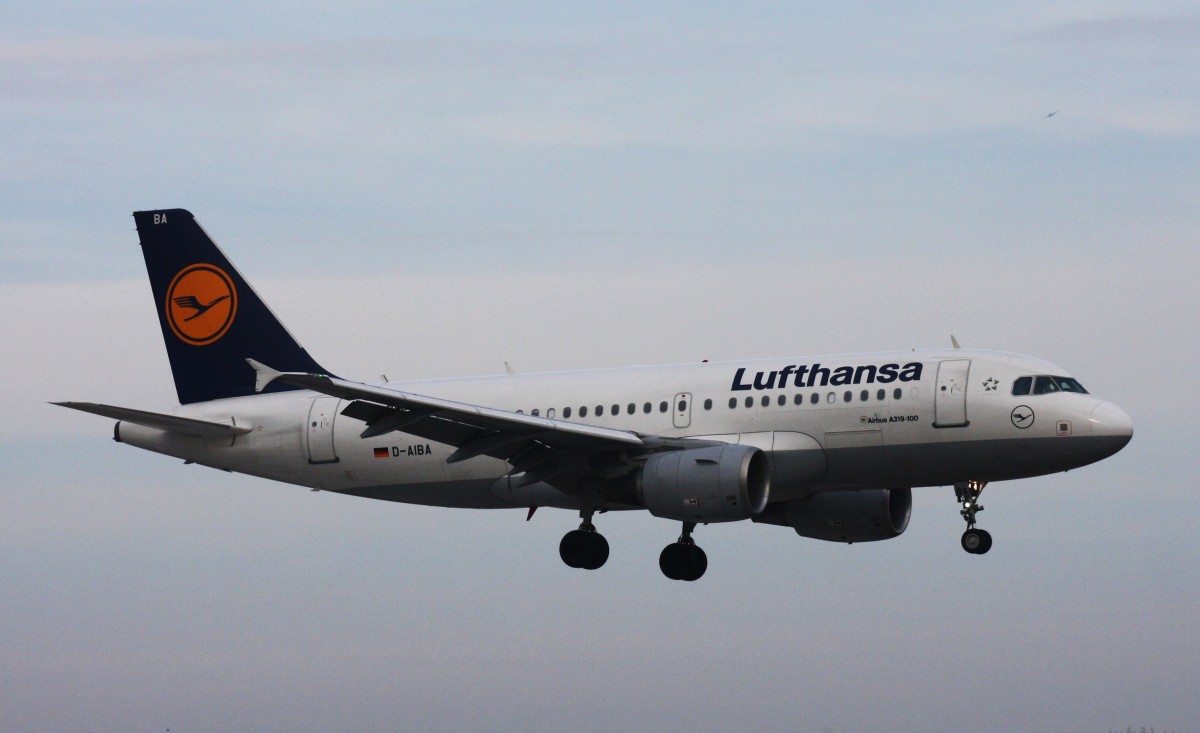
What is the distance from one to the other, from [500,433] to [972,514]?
10.7 meters

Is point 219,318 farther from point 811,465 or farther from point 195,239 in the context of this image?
point 811,465

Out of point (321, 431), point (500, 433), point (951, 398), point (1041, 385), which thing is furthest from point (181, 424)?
point (1041, 385)

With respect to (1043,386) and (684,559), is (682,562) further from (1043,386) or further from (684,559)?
(1043,386)

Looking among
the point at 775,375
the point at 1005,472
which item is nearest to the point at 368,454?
the point at 775,375

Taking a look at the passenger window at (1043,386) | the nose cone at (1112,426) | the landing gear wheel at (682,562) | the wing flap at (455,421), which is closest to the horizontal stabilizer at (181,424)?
the wing flap at (455,421)

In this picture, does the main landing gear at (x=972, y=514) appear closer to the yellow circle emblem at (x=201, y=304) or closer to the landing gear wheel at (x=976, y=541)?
the landing gear wheel at (x=976, y=541)

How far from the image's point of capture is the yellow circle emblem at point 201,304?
146ft

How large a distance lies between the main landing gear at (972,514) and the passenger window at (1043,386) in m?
2.50

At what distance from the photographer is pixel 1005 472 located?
36.2m

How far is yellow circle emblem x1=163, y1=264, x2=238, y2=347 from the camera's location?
146 ft

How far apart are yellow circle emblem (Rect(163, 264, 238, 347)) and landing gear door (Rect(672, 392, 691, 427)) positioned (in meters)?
13.2

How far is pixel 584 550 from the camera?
130ft

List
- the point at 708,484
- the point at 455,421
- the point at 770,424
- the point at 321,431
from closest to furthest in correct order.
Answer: the point at 708,484
the point at 455,421
the point at 770,424
the point at 321,431

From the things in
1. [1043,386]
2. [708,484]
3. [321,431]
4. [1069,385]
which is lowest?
[708,484]
